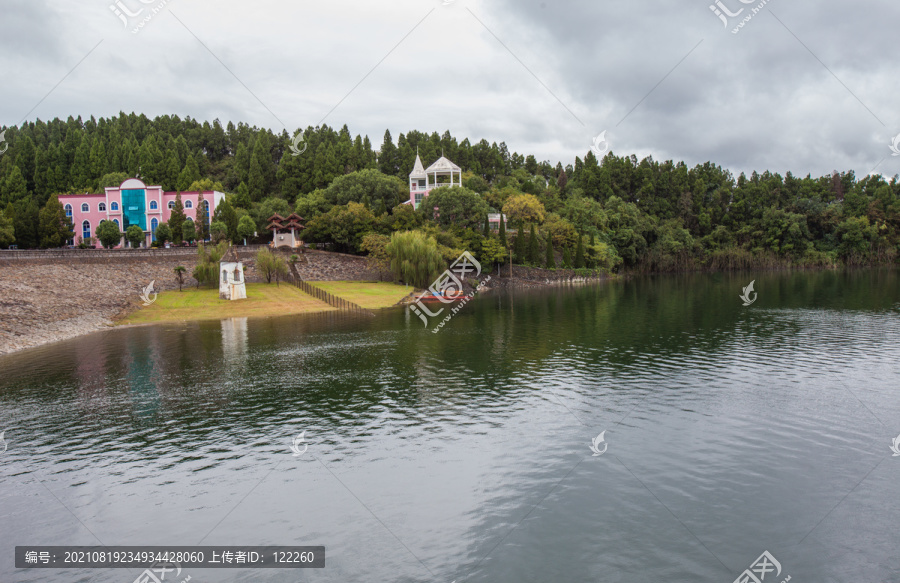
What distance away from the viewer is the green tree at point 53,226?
85.4 m

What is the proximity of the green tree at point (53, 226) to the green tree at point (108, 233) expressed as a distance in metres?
5.54

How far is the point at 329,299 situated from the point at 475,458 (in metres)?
50.9

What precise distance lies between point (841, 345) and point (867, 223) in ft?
364

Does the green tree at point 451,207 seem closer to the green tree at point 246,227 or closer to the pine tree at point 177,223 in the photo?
the green tree at point 246,227

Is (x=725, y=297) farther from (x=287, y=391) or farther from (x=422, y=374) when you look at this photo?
(x=287, y=391)

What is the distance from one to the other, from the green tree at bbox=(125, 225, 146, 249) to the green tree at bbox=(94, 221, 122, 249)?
78.0 inches

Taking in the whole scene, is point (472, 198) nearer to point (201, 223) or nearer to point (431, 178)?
point (431, 178)

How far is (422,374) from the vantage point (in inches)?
1276

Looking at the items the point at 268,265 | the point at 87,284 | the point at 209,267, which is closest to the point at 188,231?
the point at 209,267

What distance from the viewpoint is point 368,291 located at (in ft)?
249

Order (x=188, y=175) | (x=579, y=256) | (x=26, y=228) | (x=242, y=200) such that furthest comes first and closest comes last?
1. (x=188, y=175)
2. (x=579, y=256)
3. (x=242, y=200)
4. (x=26, y=228)

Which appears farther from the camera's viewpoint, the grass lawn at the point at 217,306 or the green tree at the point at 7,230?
the green tree at the point at 7,230

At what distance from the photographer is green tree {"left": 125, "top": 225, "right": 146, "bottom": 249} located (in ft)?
290

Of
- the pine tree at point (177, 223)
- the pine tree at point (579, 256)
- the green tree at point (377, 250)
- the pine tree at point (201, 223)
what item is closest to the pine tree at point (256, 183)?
the pine tree at point (201, 223)
